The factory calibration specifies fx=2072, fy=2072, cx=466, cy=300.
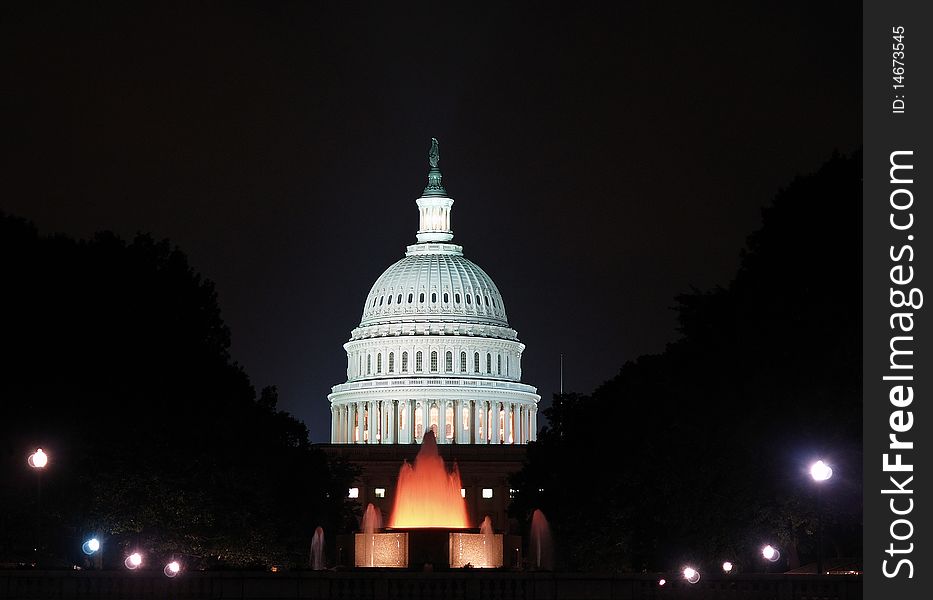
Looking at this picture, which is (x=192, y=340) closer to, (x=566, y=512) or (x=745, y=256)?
(x=745, y=256)

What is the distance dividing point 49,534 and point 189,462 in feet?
31.4

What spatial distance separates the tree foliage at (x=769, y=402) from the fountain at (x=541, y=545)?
15.7 meters

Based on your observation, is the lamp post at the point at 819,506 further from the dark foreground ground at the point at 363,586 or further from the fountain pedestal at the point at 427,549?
the fountain pedestal at the point at 427,549

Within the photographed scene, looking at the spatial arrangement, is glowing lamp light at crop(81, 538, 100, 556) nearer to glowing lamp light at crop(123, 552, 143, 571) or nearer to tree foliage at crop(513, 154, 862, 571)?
glowing lamp light at crop(123, 552, 143, 571)

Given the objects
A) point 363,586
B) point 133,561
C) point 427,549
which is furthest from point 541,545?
point 363,586

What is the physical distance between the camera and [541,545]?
109 m

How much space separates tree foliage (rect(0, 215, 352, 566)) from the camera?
74125 mm

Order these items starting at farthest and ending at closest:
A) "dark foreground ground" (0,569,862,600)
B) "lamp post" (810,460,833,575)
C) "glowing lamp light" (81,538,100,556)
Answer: "glowing lamp light" (81,538,100,556), "dark foreground ground" (0,569,862,600), "lamp post" (810,460,833,575)

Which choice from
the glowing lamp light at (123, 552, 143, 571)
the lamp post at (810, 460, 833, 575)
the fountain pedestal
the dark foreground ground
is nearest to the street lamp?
the glowing lamp light at (123, 552, 143, 571)

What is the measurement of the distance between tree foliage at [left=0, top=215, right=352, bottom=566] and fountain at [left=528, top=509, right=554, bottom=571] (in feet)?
55.9

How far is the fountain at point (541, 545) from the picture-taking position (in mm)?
106000

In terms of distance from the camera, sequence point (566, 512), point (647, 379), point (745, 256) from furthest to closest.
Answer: point (566, 512), point (647, 379), point (745, 256)
